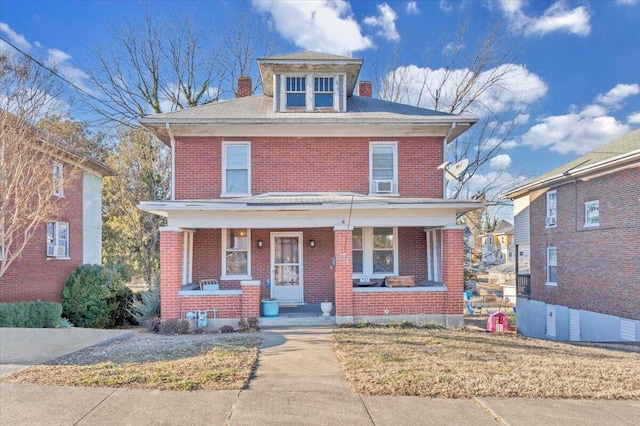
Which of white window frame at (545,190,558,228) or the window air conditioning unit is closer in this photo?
the window air conditioning unit

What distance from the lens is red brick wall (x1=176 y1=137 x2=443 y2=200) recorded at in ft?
41.1

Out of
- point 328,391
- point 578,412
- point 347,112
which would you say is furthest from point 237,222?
point 578,412

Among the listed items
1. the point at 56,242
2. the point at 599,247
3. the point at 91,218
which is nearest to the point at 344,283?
the point at 599,247

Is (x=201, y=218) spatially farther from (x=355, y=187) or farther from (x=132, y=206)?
(x=132, y=206)

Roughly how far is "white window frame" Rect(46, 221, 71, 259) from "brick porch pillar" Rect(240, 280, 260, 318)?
390 inches

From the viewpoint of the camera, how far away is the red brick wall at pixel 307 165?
12523 millimetres

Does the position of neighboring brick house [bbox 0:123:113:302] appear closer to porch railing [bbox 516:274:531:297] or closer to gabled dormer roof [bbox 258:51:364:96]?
gabled dormer roof [bbox 258:51:364:96]

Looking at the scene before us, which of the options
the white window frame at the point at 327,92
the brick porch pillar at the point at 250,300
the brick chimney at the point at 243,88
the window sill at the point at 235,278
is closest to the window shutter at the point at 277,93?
the white window frame at the point at 327,92

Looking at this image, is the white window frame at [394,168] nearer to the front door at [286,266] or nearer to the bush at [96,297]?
the front door at [286,266]

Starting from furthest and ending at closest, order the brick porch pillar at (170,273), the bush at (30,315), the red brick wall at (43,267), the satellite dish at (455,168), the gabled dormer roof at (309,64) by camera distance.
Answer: the red brick wall at (43,267)
the gabled dormer roof at (309,64)
the bush at (30,315)
the satellite dish at (455,168)
the brick porch pillar at (170,273)

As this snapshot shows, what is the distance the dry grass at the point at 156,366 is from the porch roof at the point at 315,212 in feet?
11.4

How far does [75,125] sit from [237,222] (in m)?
16.1

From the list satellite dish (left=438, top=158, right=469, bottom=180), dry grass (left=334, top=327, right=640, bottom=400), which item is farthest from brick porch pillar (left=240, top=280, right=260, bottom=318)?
satellite dish (left=438, top=158, right=469, bottom=180)

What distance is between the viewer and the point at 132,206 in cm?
2512
